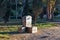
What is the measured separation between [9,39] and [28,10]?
44.7 feet

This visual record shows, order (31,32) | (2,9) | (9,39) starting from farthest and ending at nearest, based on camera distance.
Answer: (2,9)
(31,32)
(9,39)

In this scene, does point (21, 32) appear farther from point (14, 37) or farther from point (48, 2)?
point (48, 2)

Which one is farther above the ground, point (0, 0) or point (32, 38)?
point (0, 0)

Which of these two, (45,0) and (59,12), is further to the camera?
(59,12)

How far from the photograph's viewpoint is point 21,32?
17.4 metres

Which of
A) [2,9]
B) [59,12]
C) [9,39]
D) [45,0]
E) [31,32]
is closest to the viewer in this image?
[9,39]

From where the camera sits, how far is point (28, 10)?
28.1 metres

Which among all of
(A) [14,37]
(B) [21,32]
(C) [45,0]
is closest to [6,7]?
(C) [45,0]

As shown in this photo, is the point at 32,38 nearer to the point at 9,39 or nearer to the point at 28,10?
the point at 9,39

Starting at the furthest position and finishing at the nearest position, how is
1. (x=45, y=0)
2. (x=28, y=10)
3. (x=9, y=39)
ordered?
1. (x=28, y=10)
2. (x=45, y=0)
3. (x=9, y=39)

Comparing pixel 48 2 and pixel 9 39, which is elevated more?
pixel 48 2

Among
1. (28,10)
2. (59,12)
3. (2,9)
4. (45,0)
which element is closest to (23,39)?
(2,9)

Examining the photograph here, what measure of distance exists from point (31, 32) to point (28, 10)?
36.8 ft

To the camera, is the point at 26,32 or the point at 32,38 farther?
the point at 26,32
